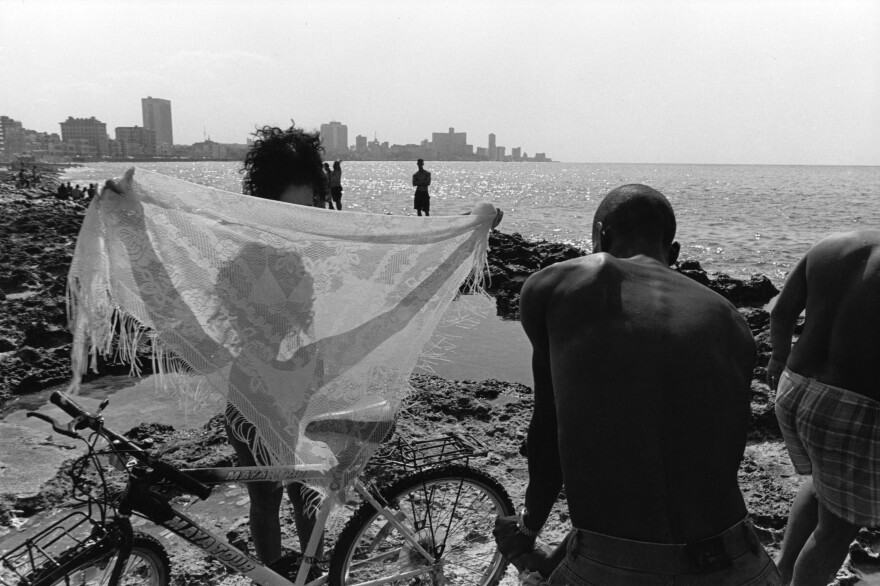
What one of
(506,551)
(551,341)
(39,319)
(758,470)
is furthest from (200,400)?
(39,319)

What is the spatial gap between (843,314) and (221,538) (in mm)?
2643

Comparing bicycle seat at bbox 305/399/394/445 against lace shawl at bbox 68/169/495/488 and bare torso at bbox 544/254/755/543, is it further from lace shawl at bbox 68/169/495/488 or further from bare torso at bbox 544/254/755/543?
bare torso at bbox 544/254/755/543

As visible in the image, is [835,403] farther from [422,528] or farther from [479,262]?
[422,528]

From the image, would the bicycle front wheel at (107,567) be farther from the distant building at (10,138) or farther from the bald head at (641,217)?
the distant building at (10,138)

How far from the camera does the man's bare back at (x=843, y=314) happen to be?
2502 millimetres

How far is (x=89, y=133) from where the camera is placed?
181 metres

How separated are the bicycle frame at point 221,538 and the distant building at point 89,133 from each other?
670 feet

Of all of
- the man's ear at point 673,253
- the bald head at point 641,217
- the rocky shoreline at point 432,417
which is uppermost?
the bald head at point 641,217

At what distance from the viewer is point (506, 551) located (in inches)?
78.3

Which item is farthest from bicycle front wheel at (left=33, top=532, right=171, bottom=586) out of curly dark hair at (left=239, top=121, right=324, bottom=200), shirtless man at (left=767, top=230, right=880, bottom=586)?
shirtless man at (left=767, top=230, right=880, bottom=586)

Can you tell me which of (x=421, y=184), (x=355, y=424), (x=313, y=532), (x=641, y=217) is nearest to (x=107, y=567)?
(x=313, y=532)

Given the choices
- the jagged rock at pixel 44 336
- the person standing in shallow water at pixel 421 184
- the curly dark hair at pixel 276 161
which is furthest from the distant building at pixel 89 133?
the curly dark hair at pixel 276 161

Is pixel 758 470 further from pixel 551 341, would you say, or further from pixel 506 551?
pixel 551 341

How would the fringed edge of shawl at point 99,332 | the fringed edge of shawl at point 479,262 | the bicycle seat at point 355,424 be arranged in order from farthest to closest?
1. the fringed edge of shawl at point 479,262
2. the bicycle seat at point 355,424
3. the fringed edge of shawl at point 99,332
